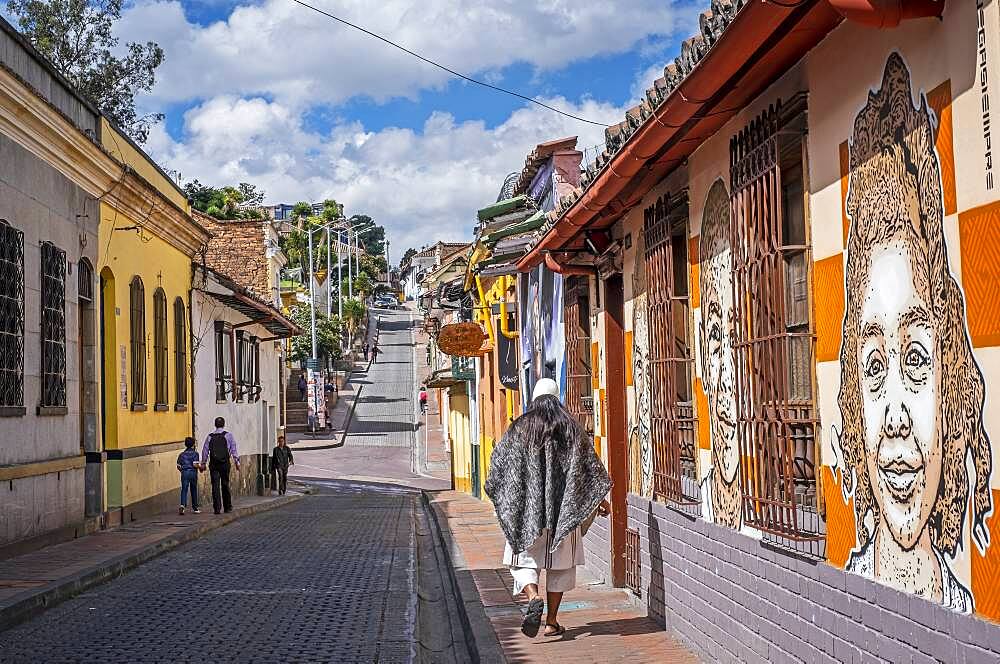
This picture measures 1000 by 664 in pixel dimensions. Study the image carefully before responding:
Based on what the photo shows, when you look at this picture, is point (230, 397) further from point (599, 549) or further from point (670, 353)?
point (670, 353)

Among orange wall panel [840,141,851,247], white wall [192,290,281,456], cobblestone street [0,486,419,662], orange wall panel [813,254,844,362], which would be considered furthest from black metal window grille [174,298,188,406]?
orange wall panel [840,141,851,247]

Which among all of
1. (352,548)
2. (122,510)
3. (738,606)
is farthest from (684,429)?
(122,510)

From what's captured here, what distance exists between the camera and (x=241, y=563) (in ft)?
46.5

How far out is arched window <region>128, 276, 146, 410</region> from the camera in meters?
19.7

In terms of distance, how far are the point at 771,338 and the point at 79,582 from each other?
26.8ft

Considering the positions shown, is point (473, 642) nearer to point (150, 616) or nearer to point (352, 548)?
point (150, 616)

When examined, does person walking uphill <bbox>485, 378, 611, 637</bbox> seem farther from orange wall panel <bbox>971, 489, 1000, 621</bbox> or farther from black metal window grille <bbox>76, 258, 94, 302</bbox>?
black metal window grille <bbox>76, 258, 94, 302</bbox>

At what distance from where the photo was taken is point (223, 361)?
28719 millimetres

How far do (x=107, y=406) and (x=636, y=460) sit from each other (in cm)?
1102

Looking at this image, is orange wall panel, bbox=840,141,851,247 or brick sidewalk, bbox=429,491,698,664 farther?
brick sidewalk, bbox=429,491,698,664

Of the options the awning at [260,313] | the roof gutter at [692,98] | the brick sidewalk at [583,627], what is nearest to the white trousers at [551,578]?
the brick sidewalk at [583,627]

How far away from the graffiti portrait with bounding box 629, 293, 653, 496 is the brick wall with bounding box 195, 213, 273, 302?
114ft

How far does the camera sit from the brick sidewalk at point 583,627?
25.9ft

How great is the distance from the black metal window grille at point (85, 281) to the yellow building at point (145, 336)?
0.48 m
